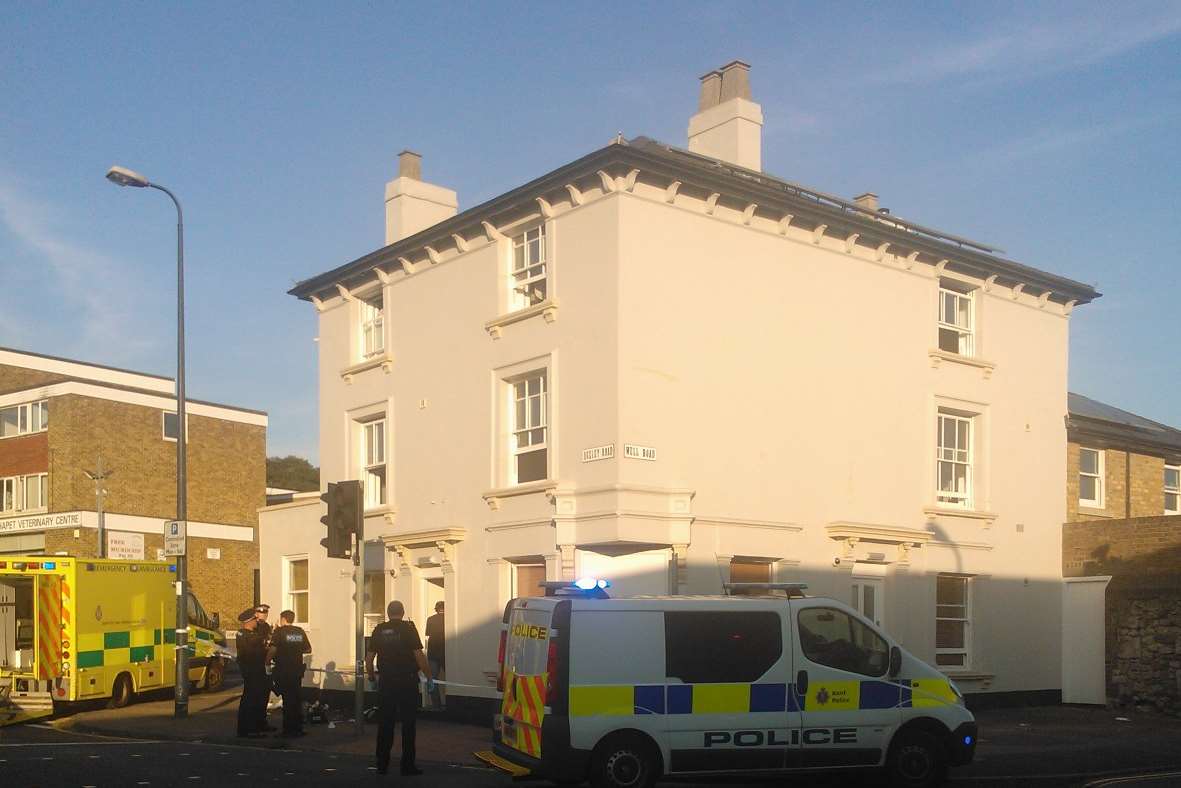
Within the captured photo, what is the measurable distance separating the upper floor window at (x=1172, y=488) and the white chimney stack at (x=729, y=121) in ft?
41.0

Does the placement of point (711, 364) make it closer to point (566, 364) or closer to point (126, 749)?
point (566, 364)

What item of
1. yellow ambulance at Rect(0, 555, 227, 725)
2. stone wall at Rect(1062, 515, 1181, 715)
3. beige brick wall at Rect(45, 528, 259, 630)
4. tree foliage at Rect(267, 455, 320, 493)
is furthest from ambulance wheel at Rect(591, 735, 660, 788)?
tree foliage at Rect(267, 455, 320, 493)

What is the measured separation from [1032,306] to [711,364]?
27.4 ft

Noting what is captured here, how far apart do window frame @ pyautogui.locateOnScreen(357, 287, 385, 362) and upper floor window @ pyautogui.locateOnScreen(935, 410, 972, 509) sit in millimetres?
10373

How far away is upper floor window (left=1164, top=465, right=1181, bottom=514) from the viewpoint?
27.7 metres

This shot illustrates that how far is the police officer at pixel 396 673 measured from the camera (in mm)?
13172

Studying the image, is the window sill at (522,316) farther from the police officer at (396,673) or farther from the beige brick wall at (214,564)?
the beige brick wall at (214,564)

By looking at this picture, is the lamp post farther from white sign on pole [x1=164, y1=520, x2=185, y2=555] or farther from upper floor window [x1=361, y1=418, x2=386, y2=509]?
upper floor window [x1=361, y1=418, x2=386, y2=509]

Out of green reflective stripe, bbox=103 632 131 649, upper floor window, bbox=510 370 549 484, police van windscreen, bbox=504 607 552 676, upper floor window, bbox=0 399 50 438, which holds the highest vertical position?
upper floor window, bbox=0 399 50 438

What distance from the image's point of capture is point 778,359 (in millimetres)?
20594

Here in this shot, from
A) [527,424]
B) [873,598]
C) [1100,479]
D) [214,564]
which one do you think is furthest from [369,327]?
[214,564]

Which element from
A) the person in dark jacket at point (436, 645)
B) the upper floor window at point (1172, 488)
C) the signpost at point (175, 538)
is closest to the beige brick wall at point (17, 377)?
the signpost at point (175, 538)

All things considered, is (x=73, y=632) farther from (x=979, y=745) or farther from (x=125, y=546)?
(x=979, y=745)

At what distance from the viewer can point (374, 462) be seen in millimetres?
23938
